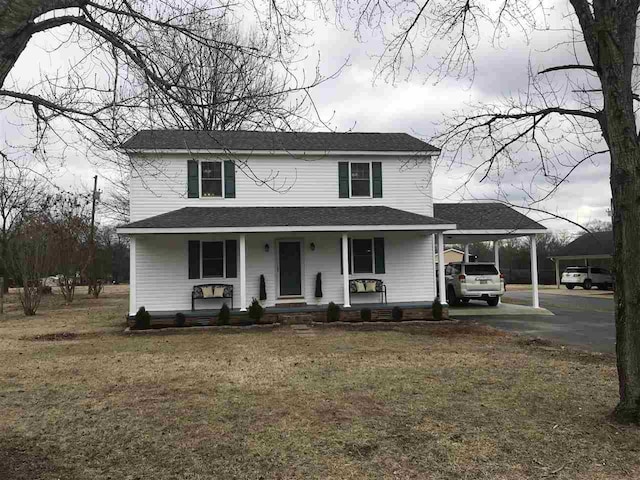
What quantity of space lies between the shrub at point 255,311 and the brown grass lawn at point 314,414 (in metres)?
3.96

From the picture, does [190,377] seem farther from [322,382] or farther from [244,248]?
[244,248]

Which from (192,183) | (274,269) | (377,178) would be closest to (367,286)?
(274,269)

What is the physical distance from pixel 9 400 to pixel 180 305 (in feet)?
29.2

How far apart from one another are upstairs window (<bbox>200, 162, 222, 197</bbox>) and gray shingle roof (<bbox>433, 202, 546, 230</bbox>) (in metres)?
8.00

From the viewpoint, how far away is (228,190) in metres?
15.9

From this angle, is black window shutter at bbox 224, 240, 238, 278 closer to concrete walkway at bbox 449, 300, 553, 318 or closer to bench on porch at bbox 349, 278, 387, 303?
bench on porch at bbox 349, 278, 387, 303

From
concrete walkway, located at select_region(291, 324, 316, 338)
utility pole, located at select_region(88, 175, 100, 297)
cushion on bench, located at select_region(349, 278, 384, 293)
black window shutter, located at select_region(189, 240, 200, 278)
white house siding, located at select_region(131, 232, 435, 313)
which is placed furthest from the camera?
utility pole, located at select_region(88, 175, 100, 297)

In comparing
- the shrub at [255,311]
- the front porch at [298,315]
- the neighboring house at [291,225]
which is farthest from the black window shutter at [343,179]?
the shrub at [255,311]

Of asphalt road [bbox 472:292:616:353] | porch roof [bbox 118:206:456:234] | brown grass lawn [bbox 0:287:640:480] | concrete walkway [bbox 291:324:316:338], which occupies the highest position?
porch roof [bbox 118:206:456:234]

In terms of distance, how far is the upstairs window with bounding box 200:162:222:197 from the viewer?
15.8 metres

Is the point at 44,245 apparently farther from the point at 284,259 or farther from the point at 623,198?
the point at 623,198

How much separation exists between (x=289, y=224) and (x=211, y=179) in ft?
10.5

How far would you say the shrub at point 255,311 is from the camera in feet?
46.9

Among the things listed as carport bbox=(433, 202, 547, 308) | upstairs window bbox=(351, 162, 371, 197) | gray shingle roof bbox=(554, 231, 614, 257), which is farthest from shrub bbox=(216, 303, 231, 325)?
gray shingle roof bbox=(554, 231, 614, 257)
